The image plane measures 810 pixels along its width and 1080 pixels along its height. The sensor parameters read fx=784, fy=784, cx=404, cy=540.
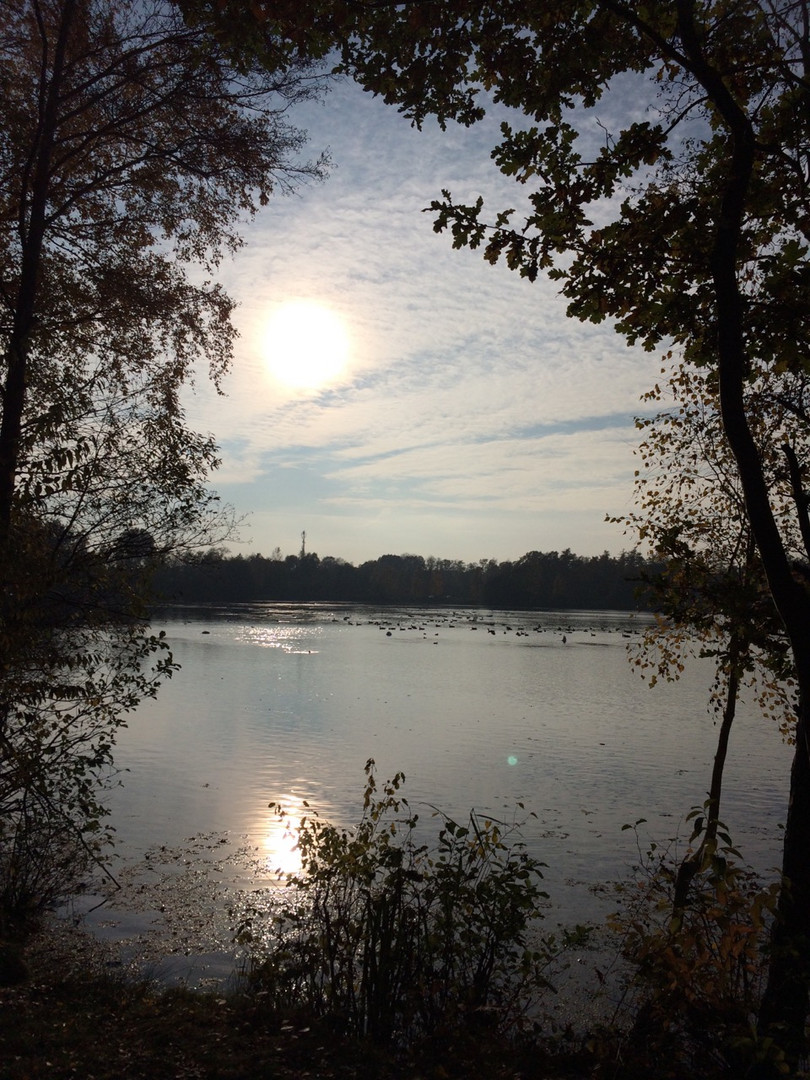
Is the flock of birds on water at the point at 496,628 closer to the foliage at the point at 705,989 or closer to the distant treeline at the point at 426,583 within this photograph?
the distant treeline at the point at 426,583

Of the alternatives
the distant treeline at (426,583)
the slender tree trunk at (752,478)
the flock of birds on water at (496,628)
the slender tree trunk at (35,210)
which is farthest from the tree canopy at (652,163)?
the distant treeline at (426,583)

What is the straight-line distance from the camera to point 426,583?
180 m

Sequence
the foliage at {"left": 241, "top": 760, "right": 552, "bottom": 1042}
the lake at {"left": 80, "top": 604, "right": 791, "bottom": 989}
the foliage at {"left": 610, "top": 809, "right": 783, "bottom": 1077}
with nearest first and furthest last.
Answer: the foliage at {"left": 610, "top": 809, "right": 783, "bottom": 1077}, the foliage at {"left": 241, "top": 760, "right": 552, "bottom": 1042}, the lake at {"left": 80, "top": 604, "right": 791, "bottom": 989}

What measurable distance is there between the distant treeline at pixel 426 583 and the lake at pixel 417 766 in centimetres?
10323

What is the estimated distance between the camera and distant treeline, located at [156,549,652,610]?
14688cm

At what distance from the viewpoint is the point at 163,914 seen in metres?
10.5

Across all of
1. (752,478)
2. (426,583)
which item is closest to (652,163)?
(752,478)

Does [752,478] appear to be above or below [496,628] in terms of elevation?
above

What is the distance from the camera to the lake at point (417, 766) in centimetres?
1276

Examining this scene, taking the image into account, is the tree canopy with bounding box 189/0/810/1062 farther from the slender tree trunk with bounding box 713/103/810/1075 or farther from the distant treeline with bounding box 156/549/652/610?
the distant treeline with bounding box 156/549/652/610

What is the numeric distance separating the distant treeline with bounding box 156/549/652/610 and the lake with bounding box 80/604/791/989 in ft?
339

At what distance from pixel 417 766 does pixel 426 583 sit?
522 ft

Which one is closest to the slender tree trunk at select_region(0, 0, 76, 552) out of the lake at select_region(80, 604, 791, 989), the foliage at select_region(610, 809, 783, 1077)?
the lake at select_region(80, 604, 791, 989)

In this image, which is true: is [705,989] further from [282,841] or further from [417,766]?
[417,766]
